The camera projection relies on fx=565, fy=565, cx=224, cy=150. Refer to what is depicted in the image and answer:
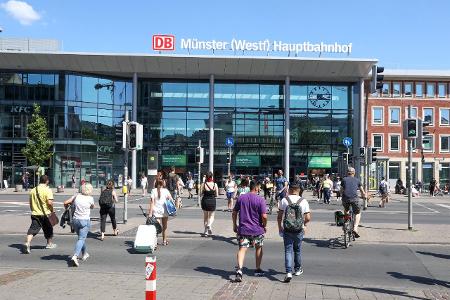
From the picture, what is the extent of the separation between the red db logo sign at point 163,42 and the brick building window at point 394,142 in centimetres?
3004

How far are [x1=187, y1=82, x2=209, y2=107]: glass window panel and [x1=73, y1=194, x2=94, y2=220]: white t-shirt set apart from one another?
42.9 meters

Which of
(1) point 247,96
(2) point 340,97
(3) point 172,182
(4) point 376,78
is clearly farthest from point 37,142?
(4) point 376,78

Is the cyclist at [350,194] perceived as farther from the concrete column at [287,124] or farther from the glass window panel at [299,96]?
the glass window panel at [299,96]

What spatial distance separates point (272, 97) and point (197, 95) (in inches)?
282

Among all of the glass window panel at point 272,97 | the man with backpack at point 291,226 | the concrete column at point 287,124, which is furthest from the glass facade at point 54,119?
the man with backpack at point 291,226

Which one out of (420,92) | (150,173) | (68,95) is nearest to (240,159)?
(150,173)

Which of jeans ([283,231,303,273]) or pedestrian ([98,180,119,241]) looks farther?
pedestrian ([98,180,119,241])

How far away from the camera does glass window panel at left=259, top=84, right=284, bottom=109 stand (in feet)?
177

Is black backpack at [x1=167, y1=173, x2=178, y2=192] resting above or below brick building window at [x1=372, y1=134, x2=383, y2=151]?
below

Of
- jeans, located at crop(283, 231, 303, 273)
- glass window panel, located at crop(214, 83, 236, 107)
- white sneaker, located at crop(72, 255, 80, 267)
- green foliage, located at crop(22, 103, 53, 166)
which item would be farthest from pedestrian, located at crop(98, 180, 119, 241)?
glass window panel, located at crop(214, 83, 236, 107)

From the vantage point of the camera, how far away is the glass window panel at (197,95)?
53.8 metres

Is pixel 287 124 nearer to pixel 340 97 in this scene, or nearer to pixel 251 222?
pixel 340 97

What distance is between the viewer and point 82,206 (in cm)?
1109

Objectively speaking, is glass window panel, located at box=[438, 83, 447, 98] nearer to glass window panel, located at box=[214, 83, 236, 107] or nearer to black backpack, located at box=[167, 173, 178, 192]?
glass window panel, located at box=[214, 83, 236, 107]
